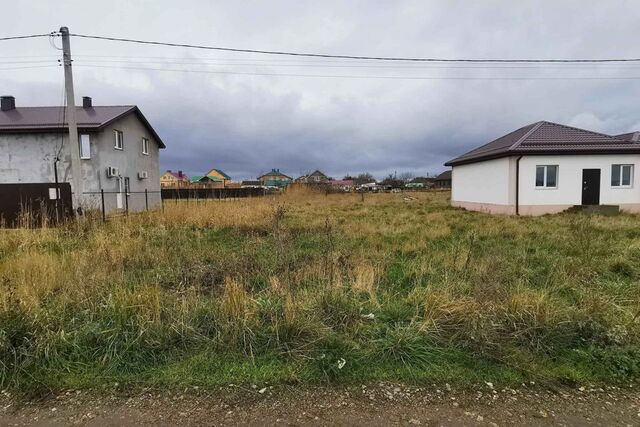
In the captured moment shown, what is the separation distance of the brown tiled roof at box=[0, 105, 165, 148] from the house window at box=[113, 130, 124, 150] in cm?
106

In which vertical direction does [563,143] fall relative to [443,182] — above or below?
below

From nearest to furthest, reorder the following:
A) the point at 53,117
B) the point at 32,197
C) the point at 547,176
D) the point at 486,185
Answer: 1. the point at 32,197
2. the point at 547,176
3. the point at 486,185
4. the point at 53,117

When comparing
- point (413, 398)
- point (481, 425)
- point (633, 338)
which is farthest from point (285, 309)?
point (633, 338)

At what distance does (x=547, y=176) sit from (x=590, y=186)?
209 cm

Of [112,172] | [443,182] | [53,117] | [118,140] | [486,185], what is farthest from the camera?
[443,182]

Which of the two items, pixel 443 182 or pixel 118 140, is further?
pixel 443 182

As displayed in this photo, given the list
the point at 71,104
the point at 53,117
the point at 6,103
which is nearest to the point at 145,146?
the point at 53,117

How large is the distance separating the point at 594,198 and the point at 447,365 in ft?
63.4

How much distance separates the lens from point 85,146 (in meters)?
19.2

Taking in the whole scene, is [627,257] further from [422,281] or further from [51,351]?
[51,351]

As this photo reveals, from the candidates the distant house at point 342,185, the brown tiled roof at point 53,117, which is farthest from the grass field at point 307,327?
the distant house at point 342,185

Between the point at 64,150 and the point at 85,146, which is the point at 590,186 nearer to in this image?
the point at 85,146

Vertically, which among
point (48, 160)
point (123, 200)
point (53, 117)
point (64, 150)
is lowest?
point (123, 200)

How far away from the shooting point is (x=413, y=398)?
2.74m
